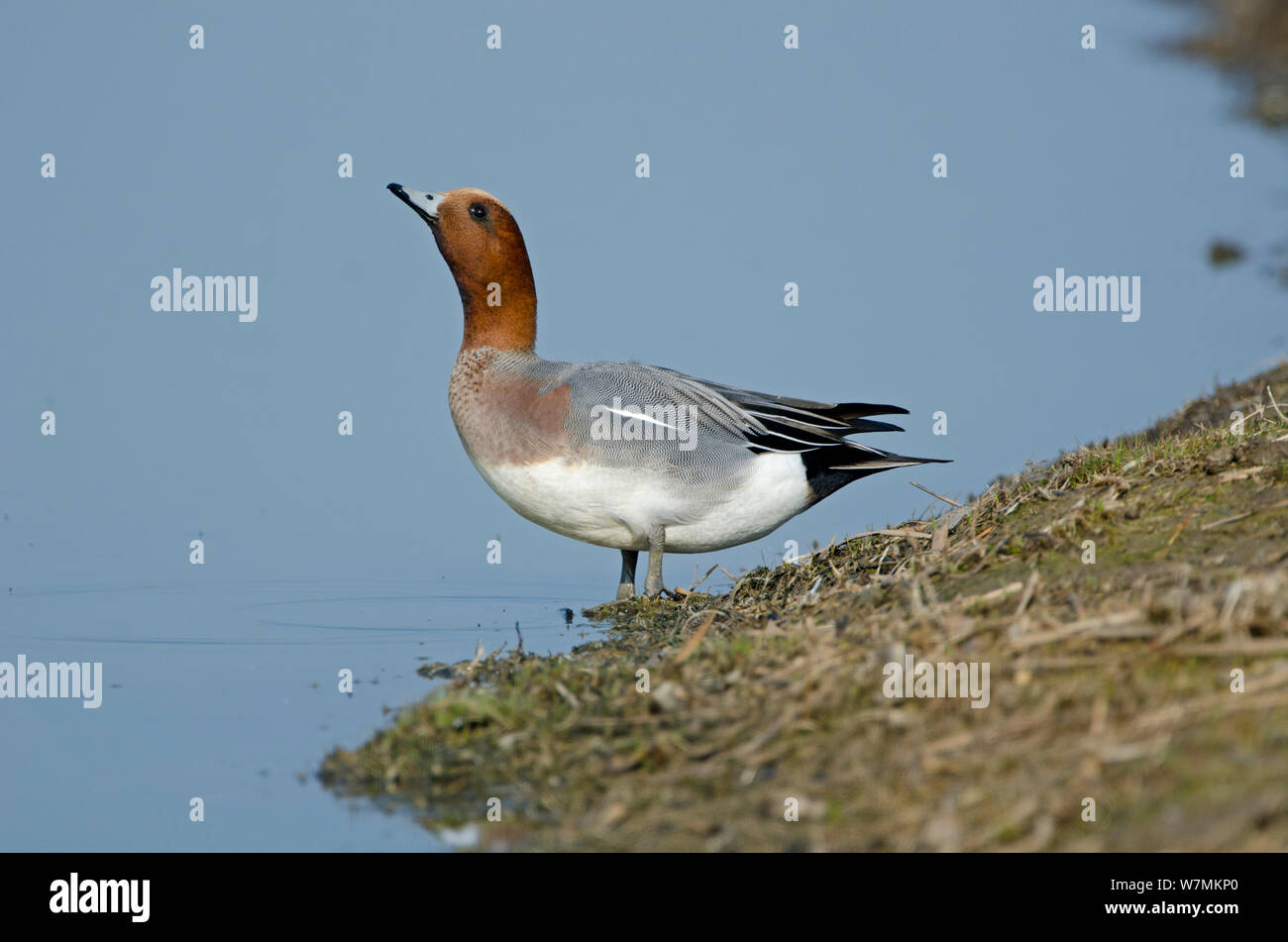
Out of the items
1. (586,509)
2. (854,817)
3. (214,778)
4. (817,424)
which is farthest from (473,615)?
(854,817)

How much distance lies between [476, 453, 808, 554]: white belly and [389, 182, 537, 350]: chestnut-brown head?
81cm

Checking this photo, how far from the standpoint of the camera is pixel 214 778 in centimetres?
404

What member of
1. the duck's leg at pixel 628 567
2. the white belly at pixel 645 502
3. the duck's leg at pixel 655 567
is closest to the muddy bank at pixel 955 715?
the white belly at pixel 645 502

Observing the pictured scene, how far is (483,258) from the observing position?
263 inches

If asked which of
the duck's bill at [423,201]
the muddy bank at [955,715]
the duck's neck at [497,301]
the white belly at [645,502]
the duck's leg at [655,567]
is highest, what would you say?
the duck's bill at [423,201]

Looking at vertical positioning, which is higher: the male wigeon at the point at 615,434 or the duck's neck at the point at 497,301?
the duck's neck at the point at 497,301

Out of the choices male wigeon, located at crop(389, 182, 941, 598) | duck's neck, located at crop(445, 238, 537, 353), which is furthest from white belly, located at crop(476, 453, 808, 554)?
duck's neck, located at crop(445, 238, 537, 353)

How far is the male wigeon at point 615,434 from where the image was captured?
19.7ft

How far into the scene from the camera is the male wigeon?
6.02 meters

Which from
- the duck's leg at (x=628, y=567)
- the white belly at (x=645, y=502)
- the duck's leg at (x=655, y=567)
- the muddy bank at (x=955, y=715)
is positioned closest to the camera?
the muddy bank at (x=955, y=715)

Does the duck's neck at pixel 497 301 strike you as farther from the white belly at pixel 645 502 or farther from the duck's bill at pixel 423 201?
the white belly at pixel 645 502

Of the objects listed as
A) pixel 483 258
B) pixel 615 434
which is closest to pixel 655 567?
pixel 615 434

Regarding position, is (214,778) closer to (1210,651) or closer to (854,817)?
(854,817)
